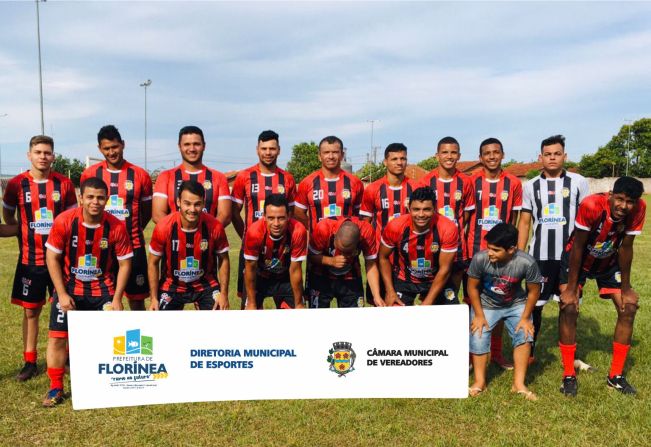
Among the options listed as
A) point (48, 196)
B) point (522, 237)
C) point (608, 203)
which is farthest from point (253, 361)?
point (608, 203)

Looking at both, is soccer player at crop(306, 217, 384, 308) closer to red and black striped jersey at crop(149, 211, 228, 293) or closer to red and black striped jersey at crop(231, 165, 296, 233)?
red and black striped jersey at crop(231, 165, 296, 233)

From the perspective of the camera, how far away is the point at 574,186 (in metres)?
5.50

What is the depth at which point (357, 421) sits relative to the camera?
422 cm

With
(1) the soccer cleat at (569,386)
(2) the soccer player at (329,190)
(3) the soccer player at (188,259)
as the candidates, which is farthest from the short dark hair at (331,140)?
(1) the soccer cleat at (569,386)

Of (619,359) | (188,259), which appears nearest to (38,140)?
(188,259)

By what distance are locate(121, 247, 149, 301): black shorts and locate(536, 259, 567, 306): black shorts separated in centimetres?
439

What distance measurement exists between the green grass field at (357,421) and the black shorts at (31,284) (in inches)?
31.9

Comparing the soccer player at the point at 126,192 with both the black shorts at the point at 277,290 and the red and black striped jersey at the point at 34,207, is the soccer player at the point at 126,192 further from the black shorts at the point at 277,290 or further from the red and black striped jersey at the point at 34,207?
the black shorts at the point at 277,290

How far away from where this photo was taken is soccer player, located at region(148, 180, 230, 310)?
15.8ft

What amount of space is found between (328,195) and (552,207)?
2.53m

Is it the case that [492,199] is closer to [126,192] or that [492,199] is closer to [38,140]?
[126,192]

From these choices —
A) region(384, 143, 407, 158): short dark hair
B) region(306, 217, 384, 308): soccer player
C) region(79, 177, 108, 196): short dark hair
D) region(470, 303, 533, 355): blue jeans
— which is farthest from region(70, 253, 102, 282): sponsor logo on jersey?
region(470, 303, 533, 355): blue jeans

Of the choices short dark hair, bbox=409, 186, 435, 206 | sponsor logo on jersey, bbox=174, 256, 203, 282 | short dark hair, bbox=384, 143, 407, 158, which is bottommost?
sponsor logo on jersey, bbox=174, 256, 203, 282

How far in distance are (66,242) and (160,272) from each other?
94cm
